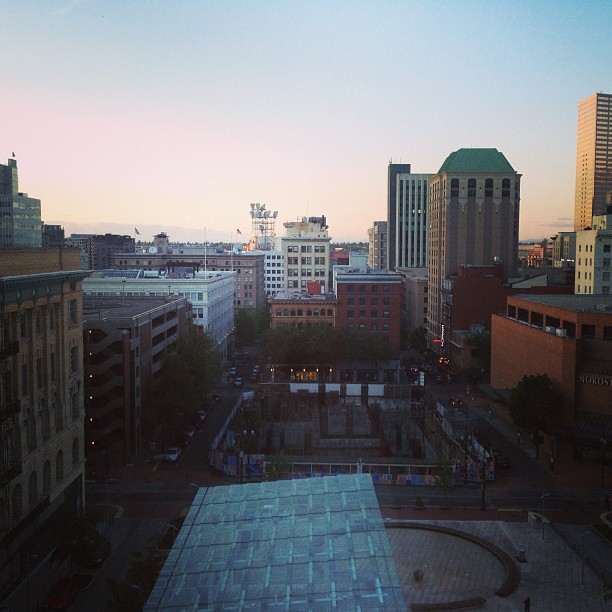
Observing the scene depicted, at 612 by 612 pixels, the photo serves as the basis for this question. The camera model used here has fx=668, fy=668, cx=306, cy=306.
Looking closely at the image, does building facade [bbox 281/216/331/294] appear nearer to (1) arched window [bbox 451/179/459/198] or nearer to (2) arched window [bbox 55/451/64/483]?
(1) arched window [bbox 451/179/459/198]

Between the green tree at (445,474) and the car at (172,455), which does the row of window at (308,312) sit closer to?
the car at (172,455)

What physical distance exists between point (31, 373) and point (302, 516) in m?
17.9

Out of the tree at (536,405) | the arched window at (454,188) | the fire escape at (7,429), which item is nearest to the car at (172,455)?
the fire escape at (7,429)

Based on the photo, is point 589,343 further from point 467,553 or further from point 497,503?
point 467,553

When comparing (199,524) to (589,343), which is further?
(589,343)

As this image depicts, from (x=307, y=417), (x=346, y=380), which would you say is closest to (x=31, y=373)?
(x=307, y=417)

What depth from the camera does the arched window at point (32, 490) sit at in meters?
36.7

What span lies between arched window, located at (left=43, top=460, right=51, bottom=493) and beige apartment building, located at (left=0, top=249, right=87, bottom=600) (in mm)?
74

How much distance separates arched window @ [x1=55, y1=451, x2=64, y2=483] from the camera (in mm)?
40844

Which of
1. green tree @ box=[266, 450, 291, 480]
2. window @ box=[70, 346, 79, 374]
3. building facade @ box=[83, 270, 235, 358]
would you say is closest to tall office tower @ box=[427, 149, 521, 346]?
building facade @ box=[83, 270, 235, 358]

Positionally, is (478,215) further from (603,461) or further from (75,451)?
(75,451)

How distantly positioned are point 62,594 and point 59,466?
27.2 feet

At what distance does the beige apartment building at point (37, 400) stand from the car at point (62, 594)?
71.5 inches

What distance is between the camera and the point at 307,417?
78062 mm
